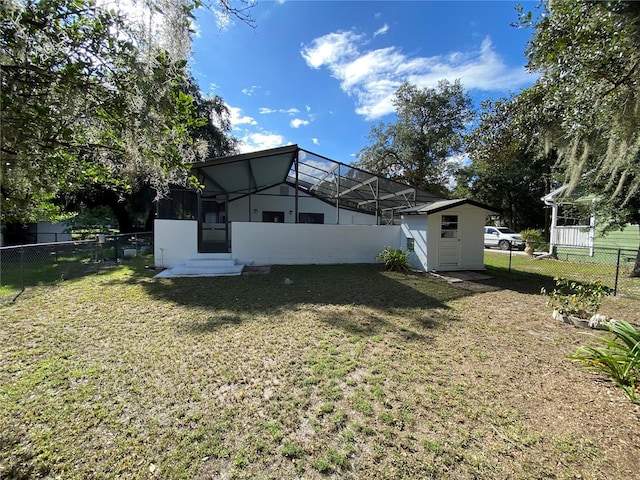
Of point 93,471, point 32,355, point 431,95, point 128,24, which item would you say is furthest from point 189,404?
point 431,95

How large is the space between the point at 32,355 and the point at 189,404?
2339mm

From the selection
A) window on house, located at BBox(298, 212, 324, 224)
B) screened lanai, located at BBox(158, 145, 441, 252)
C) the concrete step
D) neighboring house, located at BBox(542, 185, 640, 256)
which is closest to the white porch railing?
neighboring house, located at BBox(542, 185, 640, 256)

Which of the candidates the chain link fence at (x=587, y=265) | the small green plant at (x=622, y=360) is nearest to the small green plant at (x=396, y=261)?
the chain link fence at (x=587, y=265)

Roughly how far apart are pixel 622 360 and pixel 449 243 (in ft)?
21.7

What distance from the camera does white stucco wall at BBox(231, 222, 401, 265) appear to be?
937cm

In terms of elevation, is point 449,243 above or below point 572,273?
above

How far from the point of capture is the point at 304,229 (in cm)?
984

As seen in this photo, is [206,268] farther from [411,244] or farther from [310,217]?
[310,217]

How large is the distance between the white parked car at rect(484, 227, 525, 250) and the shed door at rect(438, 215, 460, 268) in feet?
30.5

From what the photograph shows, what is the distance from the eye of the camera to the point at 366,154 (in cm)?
2131

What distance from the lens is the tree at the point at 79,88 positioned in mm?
1803

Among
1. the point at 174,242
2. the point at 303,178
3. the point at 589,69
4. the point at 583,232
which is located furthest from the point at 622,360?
the point at 583,232

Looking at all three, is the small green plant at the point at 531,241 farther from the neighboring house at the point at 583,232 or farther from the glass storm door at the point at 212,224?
the glass storm door at the point at 212,224

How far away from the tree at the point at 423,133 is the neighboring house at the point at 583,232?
8.67 meters
